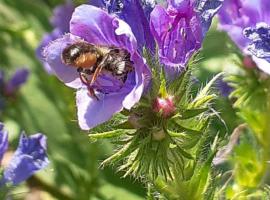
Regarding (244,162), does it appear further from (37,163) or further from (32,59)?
(32,59)

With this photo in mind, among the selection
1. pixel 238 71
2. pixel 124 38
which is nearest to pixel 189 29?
pixel 124 38

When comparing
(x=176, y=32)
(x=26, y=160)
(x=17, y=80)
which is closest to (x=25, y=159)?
(x=26, y=160)

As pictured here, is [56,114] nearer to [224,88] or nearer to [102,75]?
[224,88]

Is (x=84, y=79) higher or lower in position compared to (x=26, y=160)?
higher

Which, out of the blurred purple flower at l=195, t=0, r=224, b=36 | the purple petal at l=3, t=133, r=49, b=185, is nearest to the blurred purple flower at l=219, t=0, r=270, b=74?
the blurred purple flower at l=195, t=0, r=224, b=36

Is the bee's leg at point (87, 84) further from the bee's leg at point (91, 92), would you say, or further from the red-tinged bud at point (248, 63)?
the red-tinged bud at point (248, 63)

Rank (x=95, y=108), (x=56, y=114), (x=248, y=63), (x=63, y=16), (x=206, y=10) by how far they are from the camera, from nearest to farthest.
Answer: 1. (x=95, y=108)
2. (x=206, y=10)
3. (x=248, y=63)
4. (x=63, y=16)
5. (x=56, y=114)

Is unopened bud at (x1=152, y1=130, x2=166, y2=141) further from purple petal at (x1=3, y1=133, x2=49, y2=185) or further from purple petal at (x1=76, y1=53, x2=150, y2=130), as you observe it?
purple petal at (x1=3, y1=133, x2=49, y2=185)
